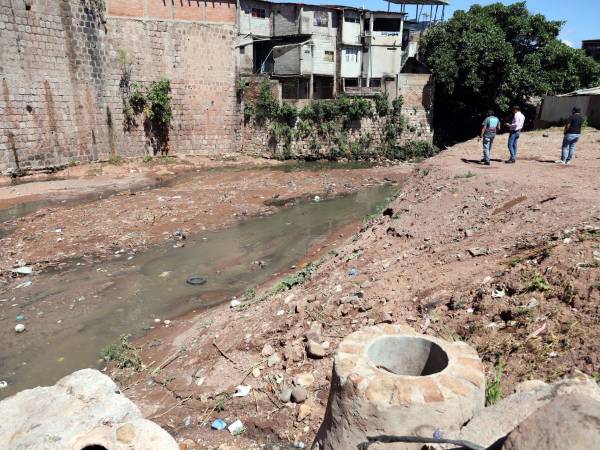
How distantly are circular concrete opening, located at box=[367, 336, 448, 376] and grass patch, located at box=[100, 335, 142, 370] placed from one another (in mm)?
3678

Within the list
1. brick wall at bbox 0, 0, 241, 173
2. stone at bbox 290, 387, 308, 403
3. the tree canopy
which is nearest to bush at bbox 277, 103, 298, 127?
brick wall at bbox 0, 0, 241, 173

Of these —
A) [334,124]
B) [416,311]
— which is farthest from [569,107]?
[416,311]

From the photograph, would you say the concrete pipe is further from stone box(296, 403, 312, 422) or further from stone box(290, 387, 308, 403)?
stone box(290, 387, 308, 403)

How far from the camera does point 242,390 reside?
440 cm

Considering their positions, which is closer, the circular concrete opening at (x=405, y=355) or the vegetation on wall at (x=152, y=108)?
the circular concrete opening at (x=405, y=355)

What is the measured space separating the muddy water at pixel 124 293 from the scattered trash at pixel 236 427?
280cm

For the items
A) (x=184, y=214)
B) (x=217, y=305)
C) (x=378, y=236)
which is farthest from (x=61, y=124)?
(x=378, y=236)

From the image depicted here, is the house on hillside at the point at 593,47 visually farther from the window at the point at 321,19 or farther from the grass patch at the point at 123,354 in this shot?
the grass patch at the point at 123,354

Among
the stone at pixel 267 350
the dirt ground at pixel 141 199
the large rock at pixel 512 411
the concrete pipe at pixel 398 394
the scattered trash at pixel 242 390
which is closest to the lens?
the large rock at pixel 512 411

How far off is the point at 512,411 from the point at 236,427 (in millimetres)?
2534

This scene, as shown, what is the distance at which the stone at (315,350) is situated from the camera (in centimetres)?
448

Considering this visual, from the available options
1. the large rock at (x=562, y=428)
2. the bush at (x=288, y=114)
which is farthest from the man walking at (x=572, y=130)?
the bush at (x=288, y=114)

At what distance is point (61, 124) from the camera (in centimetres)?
1659

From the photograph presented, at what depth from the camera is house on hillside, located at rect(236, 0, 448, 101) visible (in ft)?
77.1
